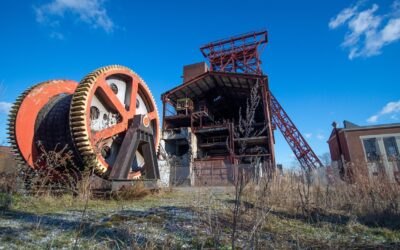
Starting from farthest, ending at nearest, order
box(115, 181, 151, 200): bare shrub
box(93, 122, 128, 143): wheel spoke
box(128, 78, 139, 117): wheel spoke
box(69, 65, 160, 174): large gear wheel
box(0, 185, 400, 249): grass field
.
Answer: box(128, 78, 139, 117): wheel spoke
box(93, 122, 128, 143): wheel spoke
box(69, 65, 160, 174): large gear wheel
box(115, 181, 151, 200): bare shrub
box(0, 185, 400, 249): grass field

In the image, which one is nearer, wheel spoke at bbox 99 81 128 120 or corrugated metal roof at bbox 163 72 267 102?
wheel spoke at bbox 99 81 128 120

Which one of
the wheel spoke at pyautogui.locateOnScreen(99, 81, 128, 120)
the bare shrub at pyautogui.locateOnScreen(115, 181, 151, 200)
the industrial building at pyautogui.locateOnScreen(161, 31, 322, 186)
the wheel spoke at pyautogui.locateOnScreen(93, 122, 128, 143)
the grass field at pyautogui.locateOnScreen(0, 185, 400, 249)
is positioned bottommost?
the grass field at pyautogui.locateOnScreen(0, 185, 400, 249)

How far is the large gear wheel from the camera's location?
4.79 metres

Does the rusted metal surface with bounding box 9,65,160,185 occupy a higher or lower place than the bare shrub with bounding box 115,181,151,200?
higher

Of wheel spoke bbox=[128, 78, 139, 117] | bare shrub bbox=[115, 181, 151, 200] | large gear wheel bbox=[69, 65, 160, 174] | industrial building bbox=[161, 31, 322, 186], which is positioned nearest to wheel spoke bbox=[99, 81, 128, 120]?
large gear wheel bbox=[69, 65, 160, 174]

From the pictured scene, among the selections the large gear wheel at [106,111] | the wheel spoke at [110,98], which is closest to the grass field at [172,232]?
the large gear wheel at [106,111]

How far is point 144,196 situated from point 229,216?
242 cm

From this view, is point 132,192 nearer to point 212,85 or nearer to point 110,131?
point 110,131

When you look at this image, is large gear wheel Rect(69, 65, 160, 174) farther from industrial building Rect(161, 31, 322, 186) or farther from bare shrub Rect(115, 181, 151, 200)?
industrial building Rect(161, 31, 322, 186)

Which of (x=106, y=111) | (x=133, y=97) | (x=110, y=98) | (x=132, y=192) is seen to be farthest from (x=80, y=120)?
(x=133, y=97)

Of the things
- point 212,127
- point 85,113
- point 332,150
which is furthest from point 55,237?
point 332,150

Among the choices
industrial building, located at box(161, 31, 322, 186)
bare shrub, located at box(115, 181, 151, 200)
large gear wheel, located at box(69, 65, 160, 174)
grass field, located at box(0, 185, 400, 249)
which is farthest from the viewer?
industrial building, located at box(161, 31, 322, 186)

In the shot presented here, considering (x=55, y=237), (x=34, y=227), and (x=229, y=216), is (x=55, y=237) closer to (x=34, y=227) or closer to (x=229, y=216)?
(x=34, y=227)

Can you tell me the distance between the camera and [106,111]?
6.06m
